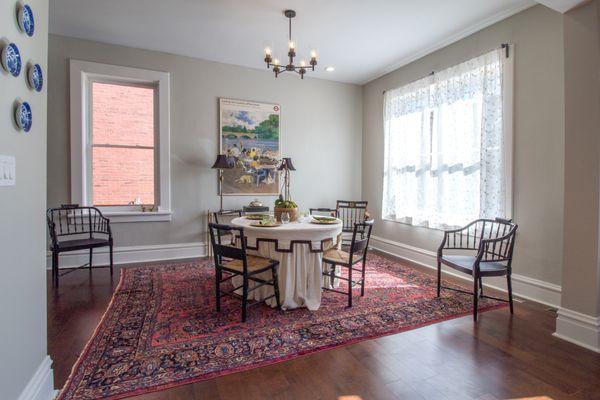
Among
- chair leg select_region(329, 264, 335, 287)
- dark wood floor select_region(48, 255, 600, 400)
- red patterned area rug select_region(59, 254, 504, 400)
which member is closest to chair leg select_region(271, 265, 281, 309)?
red patterned area rug select_region(59, 254, 504, 400)

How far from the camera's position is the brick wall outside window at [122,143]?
4277 mm

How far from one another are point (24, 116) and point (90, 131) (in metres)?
3.24

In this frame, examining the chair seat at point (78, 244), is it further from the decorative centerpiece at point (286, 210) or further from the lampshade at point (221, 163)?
the decorative centerpiece at point (286, 210)

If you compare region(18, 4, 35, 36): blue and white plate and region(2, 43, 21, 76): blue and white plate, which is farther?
region(18, 4, 35, 36): blue and white plate

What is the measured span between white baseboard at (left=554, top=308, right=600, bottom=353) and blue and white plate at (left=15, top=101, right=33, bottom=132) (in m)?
3.57

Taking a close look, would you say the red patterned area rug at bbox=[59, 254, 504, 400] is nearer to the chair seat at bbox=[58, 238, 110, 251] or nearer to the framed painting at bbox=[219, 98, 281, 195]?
the chair seat at bbox=[58, 238, 110, 251]

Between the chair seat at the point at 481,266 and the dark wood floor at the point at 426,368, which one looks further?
the chair seat at the point at 481,266

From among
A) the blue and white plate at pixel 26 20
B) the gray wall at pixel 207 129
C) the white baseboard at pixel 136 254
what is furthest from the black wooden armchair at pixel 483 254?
the white baseboard at pixel 136 254

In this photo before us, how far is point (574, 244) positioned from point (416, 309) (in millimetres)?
1294

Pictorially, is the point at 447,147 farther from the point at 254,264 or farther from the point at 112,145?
the point at 112,145

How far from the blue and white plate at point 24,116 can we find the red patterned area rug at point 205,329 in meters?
1.41

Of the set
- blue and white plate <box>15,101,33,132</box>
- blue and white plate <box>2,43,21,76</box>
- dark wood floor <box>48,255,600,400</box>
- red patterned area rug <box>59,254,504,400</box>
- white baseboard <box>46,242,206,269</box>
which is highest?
blue and white plate <box>2,43,21,76</box>

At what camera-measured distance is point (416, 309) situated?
9.43 ft

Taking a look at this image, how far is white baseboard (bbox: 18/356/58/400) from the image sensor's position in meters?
1.46
